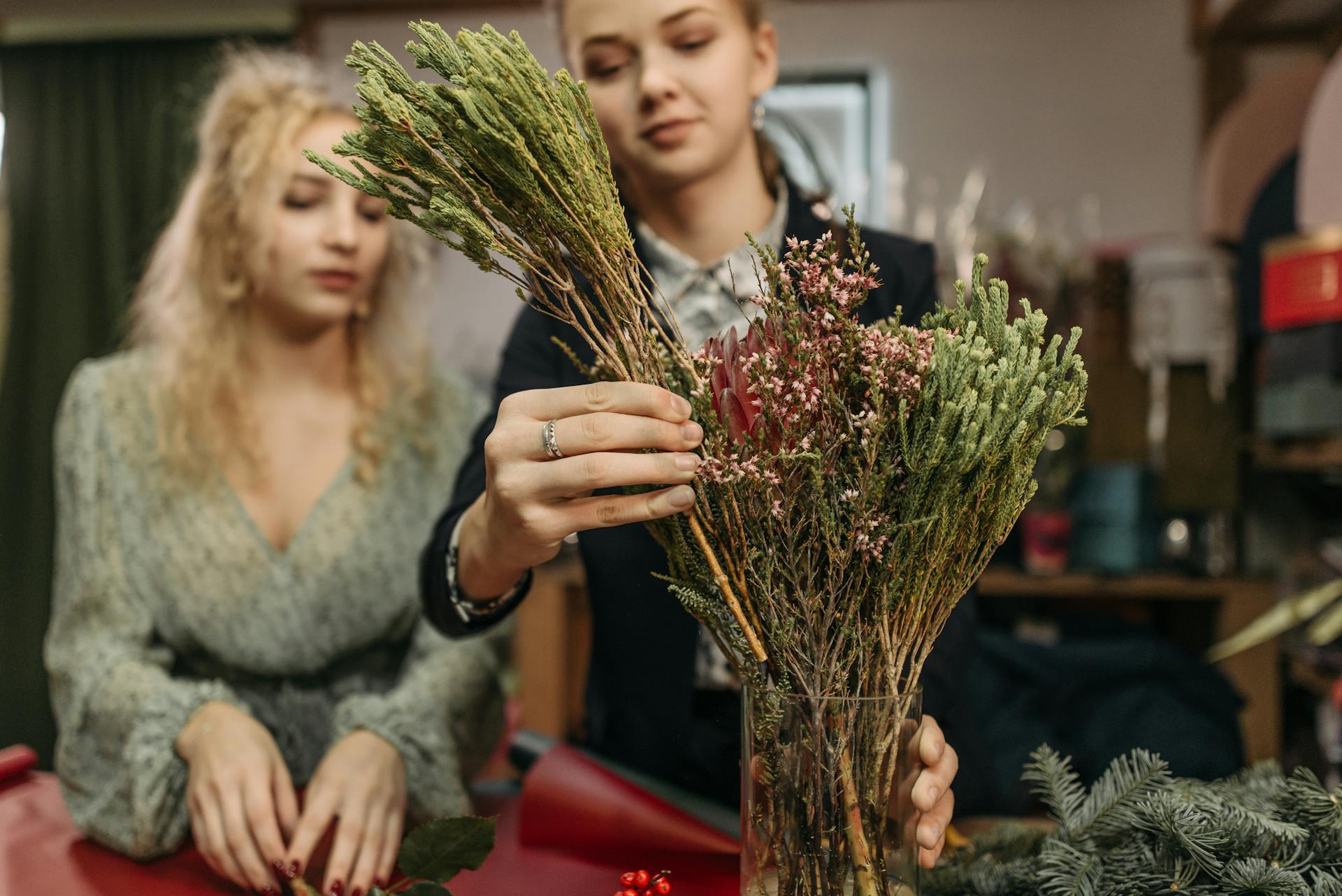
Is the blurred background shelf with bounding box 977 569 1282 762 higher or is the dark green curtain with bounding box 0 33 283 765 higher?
the dark green curtain with bounding box 0 33 283 765

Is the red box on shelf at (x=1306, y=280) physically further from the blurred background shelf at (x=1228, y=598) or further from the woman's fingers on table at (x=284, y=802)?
the blurred background shelf at (x=1228, y=598)

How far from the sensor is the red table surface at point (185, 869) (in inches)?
30.3

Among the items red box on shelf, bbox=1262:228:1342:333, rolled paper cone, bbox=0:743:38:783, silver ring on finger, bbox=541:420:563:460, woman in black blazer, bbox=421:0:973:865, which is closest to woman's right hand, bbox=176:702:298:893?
woman in black blazer, bbox=421:0:973:865

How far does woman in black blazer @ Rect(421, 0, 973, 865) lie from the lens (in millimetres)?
618

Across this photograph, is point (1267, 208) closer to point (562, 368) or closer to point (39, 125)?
point (562, 368)

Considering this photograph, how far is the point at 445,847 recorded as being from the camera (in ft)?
2.01

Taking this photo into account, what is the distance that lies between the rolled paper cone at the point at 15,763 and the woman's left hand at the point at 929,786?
1.01 m

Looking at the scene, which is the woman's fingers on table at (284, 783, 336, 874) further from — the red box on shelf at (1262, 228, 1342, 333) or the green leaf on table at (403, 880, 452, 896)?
the red box on shelf at (1262, 228, 1342, 333)

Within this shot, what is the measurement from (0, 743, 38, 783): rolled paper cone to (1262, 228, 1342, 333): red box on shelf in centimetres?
157

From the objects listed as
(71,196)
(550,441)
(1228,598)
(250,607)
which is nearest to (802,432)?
(550,441)

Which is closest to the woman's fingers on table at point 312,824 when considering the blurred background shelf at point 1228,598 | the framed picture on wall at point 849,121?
the blurred background shelf at point 1228,598

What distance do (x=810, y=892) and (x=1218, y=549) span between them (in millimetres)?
2628

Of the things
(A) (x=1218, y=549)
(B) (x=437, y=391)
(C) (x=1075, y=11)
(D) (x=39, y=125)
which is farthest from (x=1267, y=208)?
(D) (x=39, y=125)

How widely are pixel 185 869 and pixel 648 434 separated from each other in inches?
24.6
